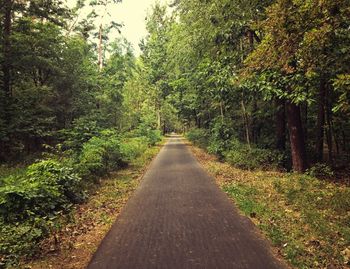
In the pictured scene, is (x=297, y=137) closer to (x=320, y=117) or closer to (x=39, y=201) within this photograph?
(x=320, y=117)

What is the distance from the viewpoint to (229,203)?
8219 mm

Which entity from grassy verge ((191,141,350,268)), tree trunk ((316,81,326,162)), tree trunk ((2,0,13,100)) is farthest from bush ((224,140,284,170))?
tree trunk ((2,0,13,100))

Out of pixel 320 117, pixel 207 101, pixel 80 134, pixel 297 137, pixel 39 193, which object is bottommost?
pixel 39 193

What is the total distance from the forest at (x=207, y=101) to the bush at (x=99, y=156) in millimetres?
58

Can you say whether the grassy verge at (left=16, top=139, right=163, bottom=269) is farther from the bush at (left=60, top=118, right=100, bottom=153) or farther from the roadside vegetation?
the bush at (left=60, top=118, right=100, bottom=153)

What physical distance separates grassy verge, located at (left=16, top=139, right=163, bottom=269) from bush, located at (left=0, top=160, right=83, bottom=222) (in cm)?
51

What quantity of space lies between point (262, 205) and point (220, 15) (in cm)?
959

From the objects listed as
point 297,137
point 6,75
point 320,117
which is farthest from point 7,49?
point 320,117

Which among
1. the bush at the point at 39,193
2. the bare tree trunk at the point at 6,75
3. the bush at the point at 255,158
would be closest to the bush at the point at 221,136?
the bush at the point at 255,158

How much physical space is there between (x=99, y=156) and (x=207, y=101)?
14962mm

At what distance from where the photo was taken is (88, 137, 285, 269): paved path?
4.79m

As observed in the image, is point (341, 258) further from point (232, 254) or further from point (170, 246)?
point (170, 246)

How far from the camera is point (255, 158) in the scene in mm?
13516

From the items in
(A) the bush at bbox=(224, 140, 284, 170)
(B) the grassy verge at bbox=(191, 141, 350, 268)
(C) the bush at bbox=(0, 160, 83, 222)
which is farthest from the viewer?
(A) the bush at bbox=(224, 140, 284, 170)
